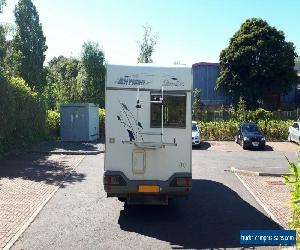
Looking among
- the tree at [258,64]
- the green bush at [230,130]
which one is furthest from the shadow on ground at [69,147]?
the tree at [258,64]

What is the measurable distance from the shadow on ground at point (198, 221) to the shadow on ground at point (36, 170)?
182 inches

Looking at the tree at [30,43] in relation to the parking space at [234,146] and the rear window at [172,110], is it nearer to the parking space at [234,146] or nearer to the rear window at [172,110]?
the parking space at [234,146]

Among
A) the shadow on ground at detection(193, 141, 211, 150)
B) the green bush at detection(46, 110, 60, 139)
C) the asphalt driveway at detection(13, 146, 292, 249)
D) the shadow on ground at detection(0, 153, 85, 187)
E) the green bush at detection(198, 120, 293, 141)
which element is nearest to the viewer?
the asphalt driveway at detection(13, 146, 292, 249)

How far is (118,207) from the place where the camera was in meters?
10.4

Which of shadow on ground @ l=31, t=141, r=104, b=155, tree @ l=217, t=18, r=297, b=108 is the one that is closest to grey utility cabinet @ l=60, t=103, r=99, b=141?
shadow on ground @ l=31, t=141, r=104, b=155

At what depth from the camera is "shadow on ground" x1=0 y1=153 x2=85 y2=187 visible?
14.5 m

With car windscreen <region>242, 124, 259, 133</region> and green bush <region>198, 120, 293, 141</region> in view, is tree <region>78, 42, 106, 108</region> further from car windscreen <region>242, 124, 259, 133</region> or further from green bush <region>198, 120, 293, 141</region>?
car windscreen <region>242, 124, 259, 133</region>

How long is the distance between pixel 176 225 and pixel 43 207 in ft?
12.4

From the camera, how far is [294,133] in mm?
26891

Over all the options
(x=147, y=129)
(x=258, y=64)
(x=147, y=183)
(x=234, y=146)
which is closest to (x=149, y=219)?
(x=147, y=183)

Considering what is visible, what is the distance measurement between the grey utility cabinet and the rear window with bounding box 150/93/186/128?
57.1 ft

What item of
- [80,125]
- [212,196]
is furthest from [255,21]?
[212,196]

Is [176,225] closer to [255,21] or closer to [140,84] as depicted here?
[140,84]

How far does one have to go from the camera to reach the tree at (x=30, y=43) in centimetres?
3572
